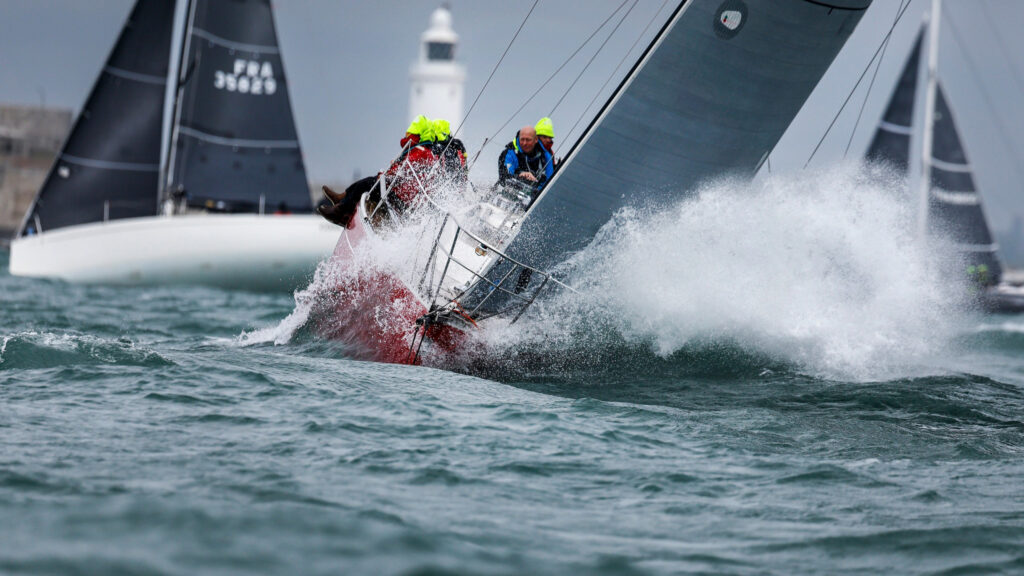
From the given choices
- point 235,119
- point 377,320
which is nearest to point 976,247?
point 235,119

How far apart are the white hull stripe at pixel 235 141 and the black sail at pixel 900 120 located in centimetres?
1444

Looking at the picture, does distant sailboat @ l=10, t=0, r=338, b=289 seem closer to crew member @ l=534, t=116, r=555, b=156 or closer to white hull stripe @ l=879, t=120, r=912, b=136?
crew member @ l=534, t=116, r=555, b=156

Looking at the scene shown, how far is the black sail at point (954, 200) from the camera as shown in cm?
2708

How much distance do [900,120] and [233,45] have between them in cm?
1622

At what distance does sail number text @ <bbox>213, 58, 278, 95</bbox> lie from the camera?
66.9 feet

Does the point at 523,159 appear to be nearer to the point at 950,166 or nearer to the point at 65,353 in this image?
the point at 65,353

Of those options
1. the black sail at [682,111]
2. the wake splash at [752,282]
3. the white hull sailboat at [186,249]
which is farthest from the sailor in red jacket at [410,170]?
the white hull sailboat at [186,249]

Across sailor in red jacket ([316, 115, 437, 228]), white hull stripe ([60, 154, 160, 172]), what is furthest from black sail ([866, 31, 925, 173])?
sailor in red jacket ([316, 115, 437, 228])

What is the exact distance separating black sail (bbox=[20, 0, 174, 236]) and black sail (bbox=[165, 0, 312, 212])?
467 mm

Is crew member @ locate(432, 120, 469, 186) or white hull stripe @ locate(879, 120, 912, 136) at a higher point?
white hull stripe @ locate(879, 120, 912, 136)

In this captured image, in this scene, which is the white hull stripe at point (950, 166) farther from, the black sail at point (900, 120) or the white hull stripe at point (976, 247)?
the white hull stripe at point (976, 247)

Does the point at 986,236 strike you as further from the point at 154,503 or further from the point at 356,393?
the point at 154,503

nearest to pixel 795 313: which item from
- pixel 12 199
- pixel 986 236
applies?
pixel 986 236

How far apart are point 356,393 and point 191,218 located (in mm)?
13481
